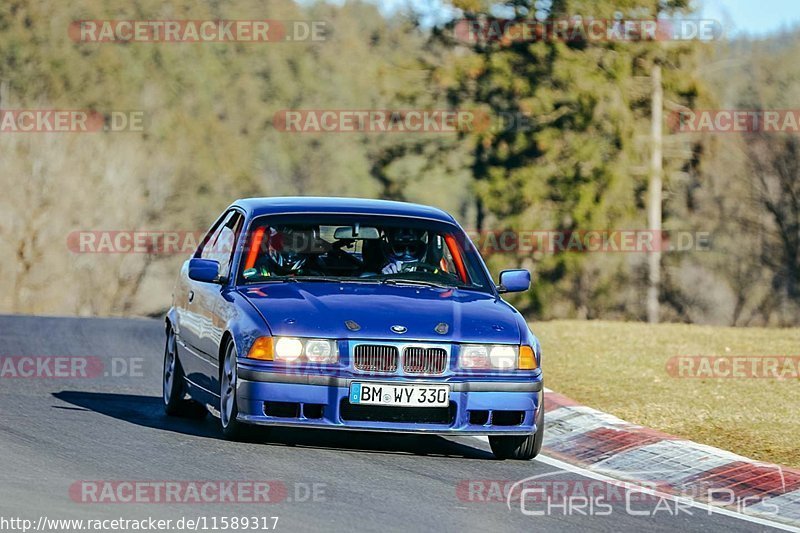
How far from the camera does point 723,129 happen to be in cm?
6362

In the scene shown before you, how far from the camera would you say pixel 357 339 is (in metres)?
9.19

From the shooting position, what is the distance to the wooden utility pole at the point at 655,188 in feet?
181

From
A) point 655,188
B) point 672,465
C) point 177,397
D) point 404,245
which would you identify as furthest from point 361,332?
point 655,188

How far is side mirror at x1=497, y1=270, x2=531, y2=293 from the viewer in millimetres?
10812

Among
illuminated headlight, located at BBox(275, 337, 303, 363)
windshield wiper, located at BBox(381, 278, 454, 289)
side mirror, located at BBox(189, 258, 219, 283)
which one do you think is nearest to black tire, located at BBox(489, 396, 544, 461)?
windshield wiper, located at BBox(381, 278, 454, 289)

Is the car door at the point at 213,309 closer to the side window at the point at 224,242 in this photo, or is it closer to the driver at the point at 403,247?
the side window at the point at 224,242

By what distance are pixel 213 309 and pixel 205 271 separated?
270 millimetres

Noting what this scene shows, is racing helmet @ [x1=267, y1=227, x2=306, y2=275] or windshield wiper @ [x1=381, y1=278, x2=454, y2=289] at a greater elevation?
racing helmet @ [x1=267, y1=227, x2=306, y2=275]

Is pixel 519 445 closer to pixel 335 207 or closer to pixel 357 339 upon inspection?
pixel 357 339

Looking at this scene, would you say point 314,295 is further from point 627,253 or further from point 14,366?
point 627,253

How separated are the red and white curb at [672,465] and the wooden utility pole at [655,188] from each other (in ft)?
145

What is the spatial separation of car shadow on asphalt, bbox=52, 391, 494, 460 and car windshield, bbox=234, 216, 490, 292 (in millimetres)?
1080

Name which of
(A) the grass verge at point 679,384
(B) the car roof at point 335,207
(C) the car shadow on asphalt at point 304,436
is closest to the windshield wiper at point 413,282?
(B) the car roof at point 335,207

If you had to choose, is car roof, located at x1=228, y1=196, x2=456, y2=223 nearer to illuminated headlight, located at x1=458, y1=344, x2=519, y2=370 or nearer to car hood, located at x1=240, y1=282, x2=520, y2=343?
car hood, located at x1=240, y1=282, x2=520, y2=343
